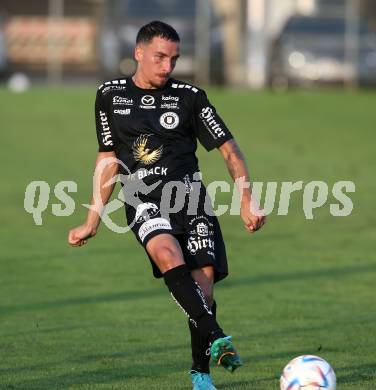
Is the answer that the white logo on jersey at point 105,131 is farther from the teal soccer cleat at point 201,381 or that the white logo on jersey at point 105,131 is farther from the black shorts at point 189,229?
the teal soccer cleat at point 201,381

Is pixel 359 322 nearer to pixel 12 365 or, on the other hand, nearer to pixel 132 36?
pixel 12 365

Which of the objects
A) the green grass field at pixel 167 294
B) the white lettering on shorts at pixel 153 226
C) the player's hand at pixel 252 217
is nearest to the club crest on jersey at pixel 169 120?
the white lettering on shorts at pixel 153 226

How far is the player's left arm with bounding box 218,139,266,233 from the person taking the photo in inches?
268

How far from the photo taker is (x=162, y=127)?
7102mm

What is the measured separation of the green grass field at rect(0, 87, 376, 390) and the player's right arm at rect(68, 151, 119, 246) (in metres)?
0.88

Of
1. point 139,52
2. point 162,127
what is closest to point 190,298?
point 162,127

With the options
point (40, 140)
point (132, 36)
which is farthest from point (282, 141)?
point (132, 36)

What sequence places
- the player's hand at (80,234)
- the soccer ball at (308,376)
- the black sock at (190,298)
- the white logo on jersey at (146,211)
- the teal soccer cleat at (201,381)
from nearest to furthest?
the soccer ball at (308,376), the black sock at (190,298), the teal soccer cleat at (201,381), the white logo on jersey at (146,211), the player's hand at (80,234)

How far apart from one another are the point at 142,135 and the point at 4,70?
89.4ft

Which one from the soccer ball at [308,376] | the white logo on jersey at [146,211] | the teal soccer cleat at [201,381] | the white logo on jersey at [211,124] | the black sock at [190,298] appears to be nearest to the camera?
the soccer ball at [308,376]

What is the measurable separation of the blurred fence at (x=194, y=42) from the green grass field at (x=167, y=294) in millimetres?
9492

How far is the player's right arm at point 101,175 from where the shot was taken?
7.25m

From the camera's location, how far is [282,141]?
26156 mm

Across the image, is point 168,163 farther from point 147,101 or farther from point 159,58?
point 159,58
